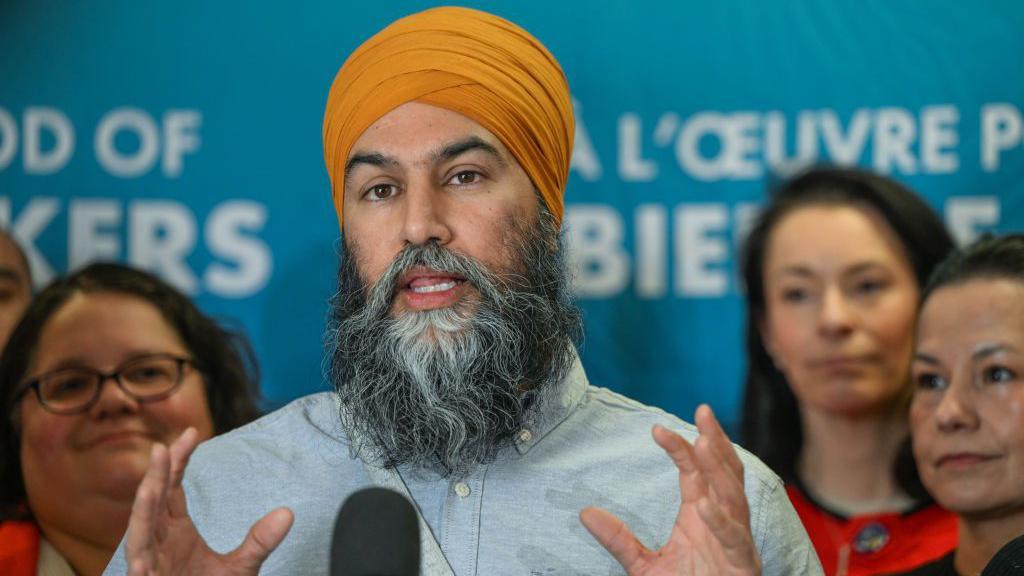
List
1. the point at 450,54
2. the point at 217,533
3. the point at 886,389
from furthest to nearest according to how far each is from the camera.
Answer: the point at 886,389 → the point at 450,54 → the point at 217,533

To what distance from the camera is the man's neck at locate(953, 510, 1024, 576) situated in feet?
→ 10.1

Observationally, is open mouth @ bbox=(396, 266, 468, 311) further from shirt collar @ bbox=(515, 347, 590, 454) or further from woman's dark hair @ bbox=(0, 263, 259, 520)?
woman's dark hair @ bbox=(0, 263, 259, 520)

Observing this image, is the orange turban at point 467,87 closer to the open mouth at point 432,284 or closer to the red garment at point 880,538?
the open mouth at point 432,284

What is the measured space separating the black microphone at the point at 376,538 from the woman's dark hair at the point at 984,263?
218 cm

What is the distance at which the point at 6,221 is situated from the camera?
3.76 metres

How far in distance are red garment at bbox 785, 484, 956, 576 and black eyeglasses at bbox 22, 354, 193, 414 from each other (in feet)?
6.08

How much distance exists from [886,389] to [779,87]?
0.93 metres

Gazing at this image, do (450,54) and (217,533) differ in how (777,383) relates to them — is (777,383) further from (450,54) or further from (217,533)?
(217,533)

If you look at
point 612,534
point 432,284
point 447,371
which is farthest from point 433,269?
point 612,534

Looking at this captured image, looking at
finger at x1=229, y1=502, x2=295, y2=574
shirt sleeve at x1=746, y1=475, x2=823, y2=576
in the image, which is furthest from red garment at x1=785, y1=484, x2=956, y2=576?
finger at x1=229, y1=502, x2=295, y2=574

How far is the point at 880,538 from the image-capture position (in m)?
3.49

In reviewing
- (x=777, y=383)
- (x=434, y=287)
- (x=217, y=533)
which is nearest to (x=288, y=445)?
(x=217, y=533)

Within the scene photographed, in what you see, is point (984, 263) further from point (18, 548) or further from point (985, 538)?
point (18, 548)

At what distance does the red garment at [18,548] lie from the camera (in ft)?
10.8
